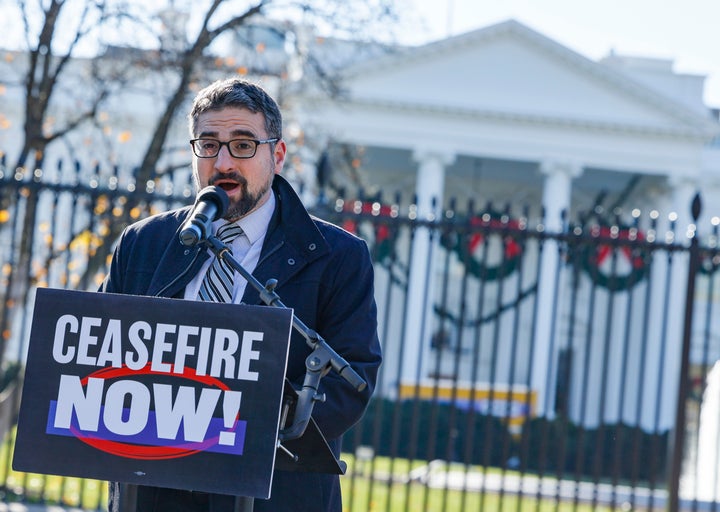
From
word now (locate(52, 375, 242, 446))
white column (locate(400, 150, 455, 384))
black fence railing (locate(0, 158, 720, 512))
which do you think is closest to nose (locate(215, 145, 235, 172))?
word now (locate(52, 375, 242, 446))

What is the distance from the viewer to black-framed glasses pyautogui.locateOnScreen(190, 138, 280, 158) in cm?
294

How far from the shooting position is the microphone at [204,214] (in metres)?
2.46

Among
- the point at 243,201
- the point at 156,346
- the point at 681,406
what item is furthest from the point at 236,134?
the point at 681,406

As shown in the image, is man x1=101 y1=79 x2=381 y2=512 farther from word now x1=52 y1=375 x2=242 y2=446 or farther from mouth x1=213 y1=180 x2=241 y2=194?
word now x1=52 y1=375 x2=242 y2=446

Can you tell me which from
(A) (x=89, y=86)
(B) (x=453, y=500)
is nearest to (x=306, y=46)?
(A) (x=89, y=86)

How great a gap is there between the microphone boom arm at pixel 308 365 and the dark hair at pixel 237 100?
55 cm

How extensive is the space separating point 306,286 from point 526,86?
118 feet

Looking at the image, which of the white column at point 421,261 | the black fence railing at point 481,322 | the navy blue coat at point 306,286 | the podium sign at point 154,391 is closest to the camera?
the podium sign at point 154,391

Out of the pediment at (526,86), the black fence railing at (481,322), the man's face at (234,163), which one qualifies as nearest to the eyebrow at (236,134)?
the man's face at (234,163)

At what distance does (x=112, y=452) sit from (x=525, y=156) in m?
36.4

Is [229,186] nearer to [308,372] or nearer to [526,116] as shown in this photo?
[308,372]

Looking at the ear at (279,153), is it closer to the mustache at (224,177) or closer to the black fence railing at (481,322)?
the mustache at (224,177)

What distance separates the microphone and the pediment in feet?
112

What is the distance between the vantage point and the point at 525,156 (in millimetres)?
38219
